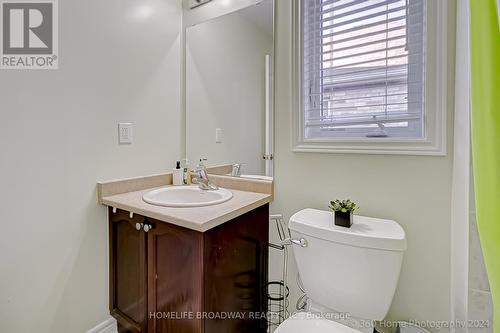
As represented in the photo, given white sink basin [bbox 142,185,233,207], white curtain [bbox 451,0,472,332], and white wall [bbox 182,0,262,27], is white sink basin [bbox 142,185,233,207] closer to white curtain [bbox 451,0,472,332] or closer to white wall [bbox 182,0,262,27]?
white curtain [bbox 451,0,472,332]

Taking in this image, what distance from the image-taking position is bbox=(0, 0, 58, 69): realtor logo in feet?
3.71

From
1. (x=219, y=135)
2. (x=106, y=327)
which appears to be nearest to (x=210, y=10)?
(x=219, y=135)

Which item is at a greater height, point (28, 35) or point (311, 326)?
point (28, 35)

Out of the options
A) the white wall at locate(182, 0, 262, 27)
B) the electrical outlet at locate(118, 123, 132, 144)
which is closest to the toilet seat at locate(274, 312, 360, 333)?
the electrical outlet at locate(118, 123, 132, 144)

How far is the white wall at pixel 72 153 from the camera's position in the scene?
1.12 m

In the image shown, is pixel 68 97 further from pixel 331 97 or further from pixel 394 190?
pixel 394 190

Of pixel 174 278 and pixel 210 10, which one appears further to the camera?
pixel 210 10

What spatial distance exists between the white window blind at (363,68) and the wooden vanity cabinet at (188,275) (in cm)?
65

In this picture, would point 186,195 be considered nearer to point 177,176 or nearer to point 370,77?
point 177,176

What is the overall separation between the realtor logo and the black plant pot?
1.48 meters

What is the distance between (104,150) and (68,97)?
0.31 meters

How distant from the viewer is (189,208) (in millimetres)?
1168

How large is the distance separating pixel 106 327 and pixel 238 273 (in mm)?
877

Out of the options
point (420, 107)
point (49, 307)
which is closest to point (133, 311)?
point (49, 307)
